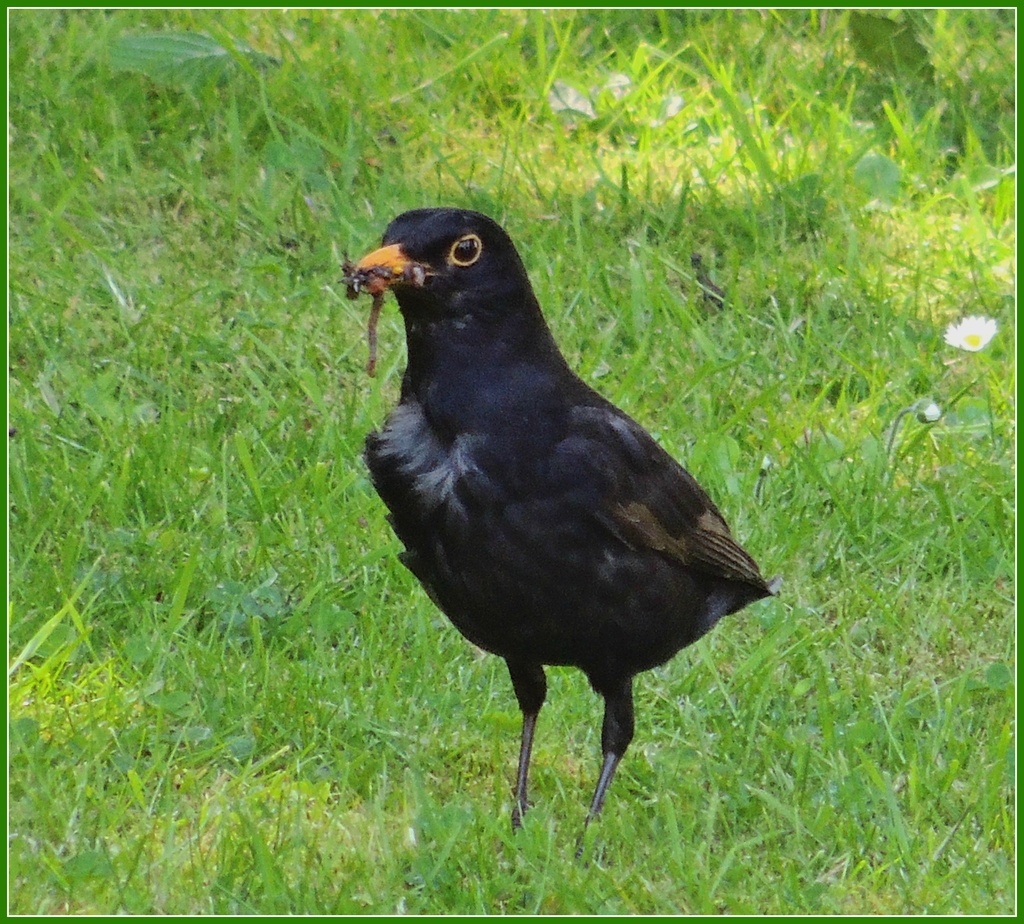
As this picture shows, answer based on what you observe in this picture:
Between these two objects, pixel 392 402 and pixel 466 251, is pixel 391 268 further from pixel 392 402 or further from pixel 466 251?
pixel 392 402

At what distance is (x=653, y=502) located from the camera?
395 cm

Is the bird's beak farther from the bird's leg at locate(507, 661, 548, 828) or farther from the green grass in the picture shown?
the green grass

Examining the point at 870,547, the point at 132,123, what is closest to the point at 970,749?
the point at 870,547

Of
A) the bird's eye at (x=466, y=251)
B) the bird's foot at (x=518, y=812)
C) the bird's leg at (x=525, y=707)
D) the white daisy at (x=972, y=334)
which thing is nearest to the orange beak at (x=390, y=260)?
the bird's eye at (x=466, y=251)

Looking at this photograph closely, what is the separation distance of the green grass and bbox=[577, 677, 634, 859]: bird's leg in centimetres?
9

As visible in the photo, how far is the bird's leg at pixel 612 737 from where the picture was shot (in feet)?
13.4

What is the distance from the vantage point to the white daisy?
613 cm

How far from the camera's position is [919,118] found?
7.46 metres

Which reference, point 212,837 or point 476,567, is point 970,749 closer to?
point 476,567

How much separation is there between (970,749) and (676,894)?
1010mm

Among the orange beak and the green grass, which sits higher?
the orange beak

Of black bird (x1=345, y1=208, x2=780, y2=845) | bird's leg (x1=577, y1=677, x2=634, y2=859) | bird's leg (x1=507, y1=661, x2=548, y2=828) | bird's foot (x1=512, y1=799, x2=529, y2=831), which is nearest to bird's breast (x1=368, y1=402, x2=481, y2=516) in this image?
black bird (x1=345, y1=208, x2=780, y2=845)

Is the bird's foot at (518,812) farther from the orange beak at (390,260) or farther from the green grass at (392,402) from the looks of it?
the orange beak at (390,260)

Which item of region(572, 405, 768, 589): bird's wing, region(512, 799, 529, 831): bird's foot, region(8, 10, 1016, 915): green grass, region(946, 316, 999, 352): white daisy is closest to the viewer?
region(572, 405, 768, 589): bird's wing
